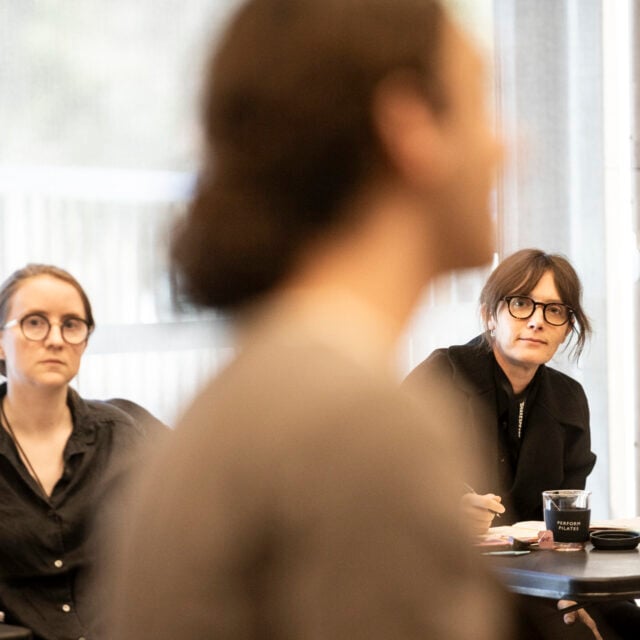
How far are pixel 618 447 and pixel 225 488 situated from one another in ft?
15.3

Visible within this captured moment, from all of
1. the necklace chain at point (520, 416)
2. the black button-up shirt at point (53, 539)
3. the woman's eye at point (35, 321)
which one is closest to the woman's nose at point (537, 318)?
the necklace chain at point (520, 416)

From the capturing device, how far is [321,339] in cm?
69

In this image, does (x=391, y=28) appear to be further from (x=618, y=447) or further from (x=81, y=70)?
(x=618, y=447)

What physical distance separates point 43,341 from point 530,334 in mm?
1374

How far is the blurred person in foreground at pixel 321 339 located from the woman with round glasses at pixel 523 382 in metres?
2.57

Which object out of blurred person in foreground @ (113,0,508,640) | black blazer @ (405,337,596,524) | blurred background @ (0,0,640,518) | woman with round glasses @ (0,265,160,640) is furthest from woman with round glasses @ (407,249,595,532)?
blurred person in foreground @ (113,0,508,640)

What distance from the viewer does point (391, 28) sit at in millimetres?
737

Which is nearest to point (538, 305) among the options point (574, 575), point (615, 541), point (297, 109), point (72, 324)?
point (615, 541)

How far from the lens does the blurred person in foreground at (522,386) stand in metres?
3.30

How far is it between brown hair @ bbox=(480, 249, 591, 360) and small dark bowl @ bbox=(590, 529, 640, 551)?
769 mm

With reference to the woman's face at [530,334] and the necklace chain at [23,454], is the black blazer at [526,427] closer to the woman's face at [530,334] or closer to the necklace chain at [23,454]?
the woman's face at [530,334]

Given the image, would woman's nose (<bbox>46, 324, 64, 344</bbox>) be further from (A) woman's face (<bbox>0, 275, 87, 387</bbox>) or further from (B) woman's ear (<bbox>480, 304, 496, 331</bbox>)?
(B) woman's ear (<bbox>480, 304, 496, 331</bbox>)

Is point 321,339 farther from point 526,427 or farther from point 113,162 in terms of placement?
point 113,162

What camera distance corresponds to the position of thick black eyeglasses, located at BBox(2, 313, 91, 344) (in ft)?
10.3
